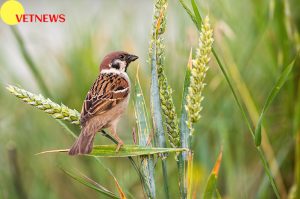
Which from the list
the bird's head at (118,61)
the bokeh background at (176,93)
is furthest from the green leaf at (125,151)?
the bokeh background at (176,93)

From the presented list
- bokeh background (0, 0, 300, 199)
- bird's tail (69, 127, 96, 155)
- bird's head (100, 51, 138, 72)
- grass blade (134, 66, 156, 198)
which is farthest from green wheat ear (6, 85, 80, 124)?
bokeh background (0, 0, 300, 199)

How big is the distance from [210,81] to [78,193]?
2.28ft

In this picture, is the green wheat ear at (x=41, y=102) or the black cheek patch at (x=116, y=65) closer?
the green wheat ear at (x=41, y=102)

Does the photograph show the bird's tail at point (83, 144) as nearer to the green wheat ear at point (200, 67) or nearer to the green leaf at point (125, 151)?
the green leaf at point (125, 151)

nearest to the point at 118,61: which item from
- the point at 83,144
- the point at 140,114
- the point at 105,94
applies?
the point at 105,94

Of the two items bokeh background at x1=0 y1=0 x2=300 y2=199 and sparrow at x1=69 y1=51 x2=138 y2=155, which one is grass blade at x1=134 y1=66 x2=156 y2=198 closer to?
sparrow at x1=69 y1=51 x2=138 y2=155

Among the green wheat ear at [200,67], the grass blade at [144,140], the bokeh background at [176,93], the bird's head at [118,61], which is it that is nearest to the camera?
the green wheat ear at [200,67]

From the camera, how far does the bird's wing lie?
1.34 meters

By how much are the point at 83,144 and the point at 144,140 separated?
5.3 inches

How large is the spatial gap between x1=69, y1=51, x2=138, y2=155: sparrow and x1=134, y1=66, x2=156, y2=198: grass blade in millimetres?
53

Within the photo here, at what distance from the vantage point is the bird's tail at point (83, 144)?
1.12 m

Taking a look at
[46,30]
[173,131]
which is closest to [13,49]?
[46,30]

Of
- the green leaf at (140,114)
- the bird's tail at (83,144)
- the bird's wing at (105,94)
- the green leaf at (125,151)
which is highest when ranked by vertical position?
the bird's wing at (105,94)

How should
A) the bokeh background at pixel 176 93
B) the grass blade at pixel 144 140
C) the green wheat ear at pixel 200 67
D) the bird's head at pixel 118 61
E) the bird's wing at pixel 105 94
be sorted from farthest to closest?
the bokeh background at pixel 176 93 < the bird's head at pixel 118 61 < the bird's wing at pixel 105 94 < the grass blade at pixel 144 140 < the green wheat ear at pixel 200 67
